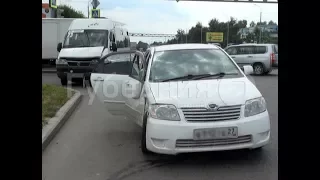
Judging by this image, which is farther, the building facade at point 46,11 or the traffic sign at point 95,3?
the traffic sign at point 95,3

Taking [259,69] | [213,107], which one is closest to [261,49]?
[259,69]

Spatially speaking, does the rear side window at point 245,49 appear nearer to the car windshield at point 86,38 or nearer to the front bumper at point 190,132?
the car windshield at point 86,38

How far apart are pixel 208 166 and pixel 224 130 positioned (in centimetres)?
58

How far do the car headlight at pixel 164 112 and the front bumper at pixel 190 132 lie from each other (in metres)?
0.06

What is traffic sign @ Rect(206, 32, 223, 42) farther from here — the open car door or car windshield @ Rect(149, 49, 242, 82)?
car windshield @ Rect(149, 49, 242, 82)

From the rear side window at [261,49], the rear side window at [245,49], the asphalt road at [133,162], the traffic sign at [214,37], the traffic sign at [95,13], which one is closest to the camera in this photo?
the asphalt road at [133,162]

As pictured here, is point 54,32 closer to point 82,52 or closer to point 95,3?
point 95,3

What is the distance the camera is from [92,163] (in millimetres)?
5305

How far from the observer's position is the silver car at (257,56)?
21.1 metres

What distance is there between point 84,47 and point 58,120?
8.59m

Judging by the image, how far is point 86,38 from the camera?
16.3 meters

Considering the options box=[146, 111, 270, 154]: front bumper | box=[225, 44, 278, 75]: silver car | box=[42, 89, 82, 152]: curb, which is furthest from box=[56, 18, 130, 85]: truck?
box=[146, 111, 270, 154]: front bumper

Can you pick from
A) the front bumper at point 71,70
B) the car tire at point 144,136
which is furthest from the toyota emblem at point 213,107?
the front bumper at point 71,70

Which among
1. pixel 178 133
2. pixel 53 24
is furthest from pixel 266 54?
pixel 178 133
